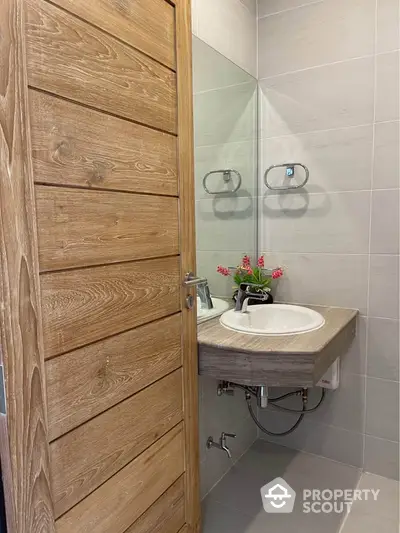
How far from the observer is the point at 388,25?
1.72m

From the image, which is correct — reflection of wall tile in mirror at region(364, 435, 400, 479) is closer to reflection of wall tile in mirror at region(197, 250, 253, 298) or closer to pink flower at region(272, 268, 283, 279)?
pink flower at region(272, 268, 283, 279)

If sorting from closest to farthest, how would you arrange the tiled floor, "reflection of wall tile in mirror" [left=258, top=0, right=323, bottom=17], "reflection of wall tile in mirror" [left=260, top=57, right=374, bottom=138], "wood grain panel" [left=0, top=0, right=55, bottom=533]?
1. "wood grain panel" [left=0, top=0, right=55, bottom=533]
2. the tiled floor
3. "reflection of wall tile in mirror" [left=260, top=57, right=374, bottom=138]
4. "reflection of wall tile in mirror" [left=258, top=0, right=323, bottom=17]

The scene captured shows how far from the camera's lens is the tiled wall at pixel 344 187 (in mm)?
1782

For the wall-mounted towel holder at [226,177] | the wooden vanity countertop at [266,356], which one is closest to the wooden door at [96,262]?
the wooden vanity countertop at [266,356]

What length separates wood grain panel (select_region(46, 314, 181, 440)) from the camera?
876mm

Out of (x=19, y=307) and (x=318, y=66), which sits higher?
(x=318, y=66)

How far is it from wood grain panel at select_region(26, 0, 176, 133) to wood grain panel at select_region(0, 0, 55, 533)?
0.16ft

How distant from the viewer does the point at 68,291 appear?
0.89m

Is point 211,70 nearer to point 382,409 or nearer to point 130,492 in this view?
point 130,492

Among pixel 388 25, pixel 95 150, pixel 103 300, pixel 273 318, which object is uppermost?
pixel 388 25

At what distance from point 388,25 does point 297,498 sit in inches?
86.2

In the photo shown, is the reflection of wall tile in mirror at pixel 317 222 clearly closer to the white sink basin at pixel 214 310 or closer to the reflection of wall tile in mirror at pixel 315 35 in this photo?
the white sink basin at pixel 214 310

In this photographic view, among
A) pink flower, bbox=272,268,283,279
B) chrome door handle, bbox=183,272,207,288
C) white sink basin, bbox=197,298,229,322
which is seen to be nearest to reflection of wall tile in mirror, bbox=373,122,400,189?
pink flower, bbox=272,268,283,279

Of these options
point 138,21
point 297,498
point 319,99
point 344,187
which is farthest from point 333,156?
point 297,498
